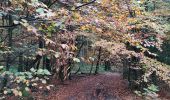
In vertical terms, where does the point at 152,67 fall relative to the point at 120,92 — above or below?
above

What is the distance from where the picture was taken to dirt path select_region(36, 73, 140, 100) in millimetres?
16844

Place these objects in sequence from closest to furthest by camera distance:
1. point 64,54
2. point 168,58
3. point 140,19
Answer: point 64,54 < point 140,19 < point 168,58

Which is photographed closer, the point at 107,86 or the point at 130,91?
the point at 130,91

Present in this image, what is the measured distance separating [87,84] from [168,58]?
555 centimetres

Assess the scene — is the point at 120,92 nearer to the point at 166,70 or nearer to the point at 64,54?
the point at 166,70

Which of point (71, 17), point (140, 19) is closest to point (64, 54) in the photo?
point (71, 17)

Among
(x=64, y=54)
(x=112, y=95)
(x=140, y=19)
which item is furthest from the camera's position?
(x=112, y=95)

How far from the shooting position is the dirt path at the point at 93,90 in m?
16.8

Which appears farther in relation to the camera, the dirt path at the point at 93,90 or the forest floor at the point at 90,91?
the dirt path at the point at 93,90

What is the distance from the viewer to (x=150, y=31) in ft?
44.1

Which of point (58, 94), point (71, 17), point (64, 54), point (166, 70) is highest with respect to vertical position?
point (71, 17)

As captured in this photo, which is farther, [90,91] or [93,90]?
[93,90]

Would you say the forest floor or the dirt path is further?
the dirt path

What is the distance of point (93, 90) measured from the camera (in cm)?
1777
